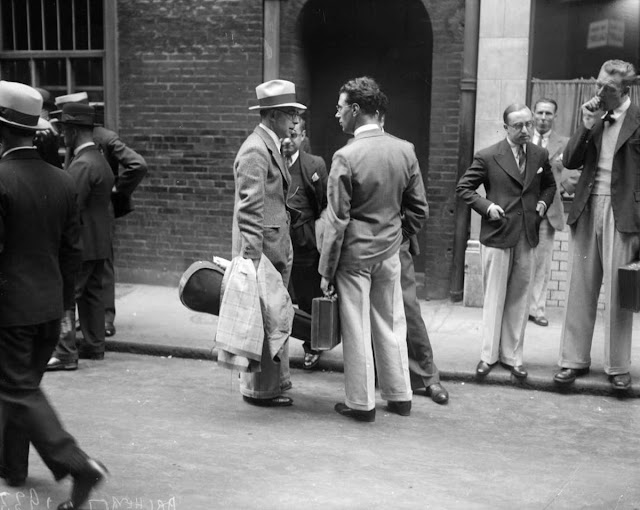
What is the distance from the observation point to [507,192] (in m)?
7.11

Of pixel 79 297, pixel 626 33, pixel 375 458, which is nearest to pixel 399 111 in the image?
pixel 626 33

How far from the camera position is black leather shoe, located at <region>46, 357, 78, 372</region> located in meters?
7.43

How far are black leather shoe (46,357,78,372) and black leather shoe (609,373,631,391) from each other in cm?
419

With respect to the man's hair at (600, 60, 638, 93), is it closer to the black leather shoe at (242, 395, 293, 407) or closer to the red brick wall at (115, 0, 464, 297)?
the red brick wall at (115, 0, 464, 297)

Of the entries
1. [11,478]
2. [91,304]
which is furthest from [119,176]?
[11,478]

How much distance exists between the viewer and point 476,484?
5148 millimetres

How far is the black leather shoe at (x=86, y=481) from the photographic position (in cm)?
447

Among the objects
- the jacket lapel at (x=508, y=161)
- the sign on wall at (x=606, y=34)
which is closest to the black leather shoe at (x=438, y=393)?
the jacket lapel at (x=508, y=161)

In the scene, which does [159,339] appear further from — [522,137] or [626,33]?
[626,33]

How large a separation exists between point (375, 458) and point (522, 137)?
282 cm

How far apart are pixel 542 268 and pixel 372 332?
3094 millimetres

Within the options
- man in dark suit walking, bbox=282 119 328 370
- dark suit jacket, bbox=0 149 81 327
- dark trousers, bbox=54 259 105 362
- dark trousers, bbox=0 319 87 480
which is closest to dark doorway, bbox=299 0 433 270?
man in dark suit walking, bbox=282 119 328 370

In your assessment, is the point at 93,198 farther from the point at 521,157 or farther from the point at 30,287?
the point at 521,157

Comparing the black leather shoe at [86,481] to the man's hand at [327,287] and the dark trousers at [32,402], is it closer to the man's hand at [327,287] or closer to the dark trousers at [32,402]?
the dark trousers at [32,402]
